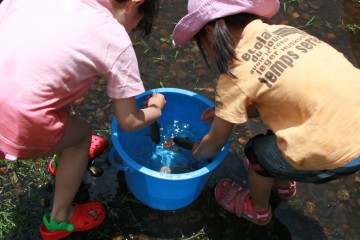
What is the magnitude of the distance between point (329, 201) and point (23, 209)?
149 centimetres

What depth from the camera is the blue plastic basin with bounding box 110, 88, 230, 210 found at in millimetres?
1610

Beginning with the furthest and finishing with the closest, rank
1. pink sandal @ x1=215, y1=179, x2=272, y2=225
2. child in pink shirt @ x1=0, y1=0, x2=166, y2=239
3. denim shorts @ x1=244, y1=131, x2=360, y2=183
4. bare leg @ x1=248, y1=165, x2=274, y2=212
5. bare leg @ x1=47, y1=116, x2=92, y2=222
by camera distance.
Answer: pink sandal @ x1=215, y1=179, x2=272, y2=225 < bare leg @ x1=248, y1=165, x2=274, y2=212 < bare leg @ x1=47, y1=116, x2=92, y2=222 < denim shorts @ x1=244, y1=131, x2=360, y2=183 < child in pink shirt @ x1=0, y1=0, x2=166, y2=239

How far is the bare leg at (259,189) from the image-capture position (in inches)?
71.5

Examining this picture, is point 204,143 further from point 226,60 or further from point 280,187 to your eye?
point 280,187

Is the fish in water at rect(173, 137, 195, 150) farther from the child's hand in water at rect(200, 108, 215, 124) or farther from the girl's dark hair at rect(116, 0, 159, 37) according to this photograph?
the girl's dark hair at rect(116, 0, 159, 37)

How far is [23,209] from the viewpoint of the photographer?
190cm

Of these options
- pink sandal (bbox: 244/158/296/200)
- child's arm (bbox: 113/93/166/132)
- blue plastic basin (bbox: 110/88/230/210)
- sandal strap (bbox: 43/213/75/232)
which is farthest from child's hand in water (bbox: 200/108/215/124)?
sandal strap (bbox: 43/213/75/232)

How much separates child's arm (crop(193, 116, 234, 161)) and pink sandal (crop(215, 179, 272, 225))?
11.9 inches

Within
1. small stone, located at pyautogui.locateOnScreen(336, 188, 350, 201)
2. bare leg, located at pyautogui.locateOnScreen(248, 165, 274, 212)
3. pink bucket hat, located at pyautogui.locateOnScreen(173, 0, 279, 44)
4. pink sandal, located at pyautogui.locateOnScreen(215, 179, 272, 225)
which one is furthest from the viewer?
small stone, located at pyautogui.locateOnScreen(336, 188, 350, 201)

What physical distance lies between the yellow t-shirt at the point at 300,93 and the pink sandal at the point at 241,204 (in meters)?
0.51

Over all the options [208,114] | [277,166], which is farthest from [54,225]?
[277,166]

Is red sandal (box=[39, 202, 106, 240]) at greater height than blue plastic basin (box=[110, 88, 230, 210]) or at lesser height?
lesser

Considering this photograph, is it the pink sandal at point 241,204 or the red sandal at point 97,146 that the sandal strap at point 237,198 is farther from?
the red sandal at point 97,146

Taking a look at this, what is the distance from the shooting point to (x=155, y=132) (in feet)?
6.98
